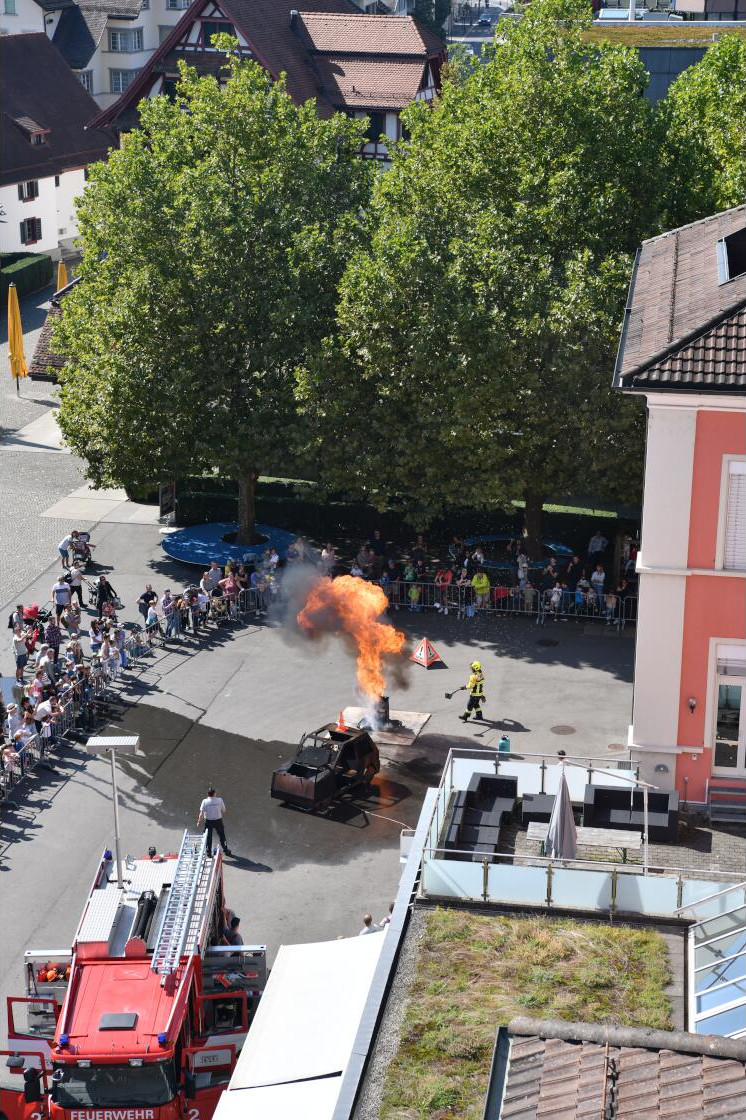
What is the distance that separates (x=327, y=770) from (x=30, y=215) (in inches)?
2202

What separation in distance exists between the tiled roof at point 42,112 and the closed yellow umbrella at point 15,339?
1864 cm

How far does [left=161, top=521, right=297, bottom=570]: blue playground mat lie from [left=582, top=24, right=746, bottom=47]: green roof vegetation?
26140mm

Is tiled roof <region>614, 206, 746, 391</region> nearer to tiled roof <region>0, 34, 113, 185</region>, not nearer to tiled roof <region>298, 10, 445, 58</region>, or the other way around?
tiled roof <region>298, 10, 445, 58</region>

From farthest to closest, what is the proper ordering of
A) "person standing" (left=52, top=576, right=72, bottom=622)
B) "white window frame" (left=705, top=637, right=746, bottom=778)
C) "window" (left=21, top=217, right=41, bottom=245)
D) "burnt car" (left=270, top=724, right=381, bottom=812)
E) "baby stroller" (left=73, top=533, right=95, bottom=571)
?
1. "window" (left=21, top=217, right=41, bottom=245)
2. "baby stroller" (left=73, top=533, right=95, bottom=571)
3. "person standing" (left=52, top=576, right=72, bottom=622)
4. "burnt car" (left=270, top=724, right=381, bottom=812)
5. "white window frame" (left=705, top=637, right=746, bottom=778)

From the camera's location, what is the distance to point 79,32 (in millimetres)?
99938

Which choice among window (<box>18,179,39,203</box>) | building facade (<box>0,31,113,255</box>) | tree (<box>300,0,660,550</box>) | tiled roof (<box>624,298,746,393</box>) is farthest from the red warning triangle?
window (<box>18,179,39,203</box>)

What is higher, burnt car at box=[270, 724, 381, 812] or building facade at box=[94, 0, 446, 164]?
building facade at box=[94, 0, 446, 164]

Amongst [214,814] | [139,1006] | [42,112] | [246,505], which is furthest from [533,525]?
[42,112]

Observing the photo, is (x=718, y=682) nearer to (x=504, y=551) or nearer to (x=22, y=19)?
(x=504, y=551)

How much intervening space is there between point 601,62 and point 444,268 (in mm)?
7762

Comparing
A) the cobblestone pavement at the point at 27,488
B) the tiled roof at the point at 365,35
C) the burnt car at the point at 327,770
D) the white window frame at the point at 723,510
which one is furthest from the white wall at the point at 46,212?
the white window frame at the point at 723,510

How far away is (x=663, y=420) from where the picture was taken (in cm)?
2766

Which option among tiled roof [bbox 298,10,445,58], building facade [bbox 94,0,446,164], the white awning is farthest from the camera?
tiled roof [bbox 298,10,445,58]

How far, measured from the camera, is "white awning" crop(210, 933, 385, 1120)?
821 inches
